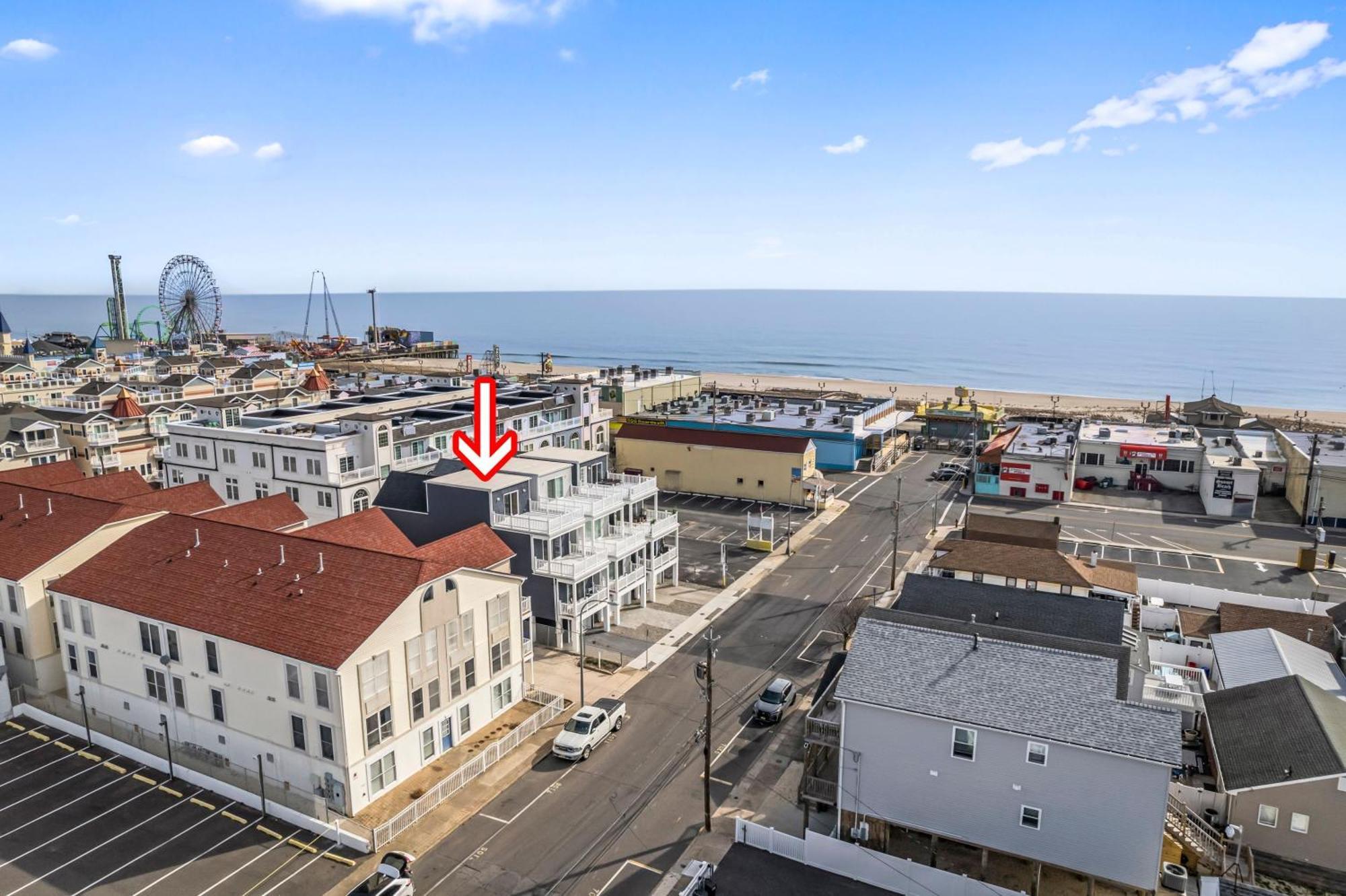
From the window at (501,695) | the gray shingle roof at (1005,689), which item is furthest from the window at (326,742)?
the gray shingle roof at (1005,689)

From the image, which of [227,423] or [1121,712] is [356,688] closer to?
[1121,712]

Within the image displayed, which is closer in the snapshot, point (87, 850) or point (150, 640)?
point (87, 850)

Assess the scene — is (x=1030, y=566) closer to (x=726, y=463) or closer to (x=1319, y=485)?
(x=726, y=463)

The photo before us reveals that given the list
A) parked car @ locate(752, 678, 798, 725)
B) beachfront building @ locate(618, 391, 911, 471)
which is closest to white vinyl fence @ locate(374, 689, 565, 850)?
parked car @ locate(752, 678, 798, 725)

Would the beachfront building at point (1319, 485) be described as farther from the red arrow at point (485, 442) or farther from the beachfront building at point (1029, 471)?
the red arrow at point (485, 442)

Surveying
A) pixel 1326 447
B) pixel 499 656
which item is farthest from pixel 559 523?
pixel 1326 447

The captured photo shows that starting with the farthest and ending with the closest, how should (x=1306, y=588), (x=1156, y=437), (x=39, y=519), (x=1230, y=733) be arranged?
(x=1156, y=437) → (x=1306, y=588) → (x=39, y=519) → (x=1230, y=733)

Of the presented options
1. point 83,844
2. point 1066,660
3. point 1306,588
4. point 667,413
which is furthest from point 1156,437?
point 83,844
